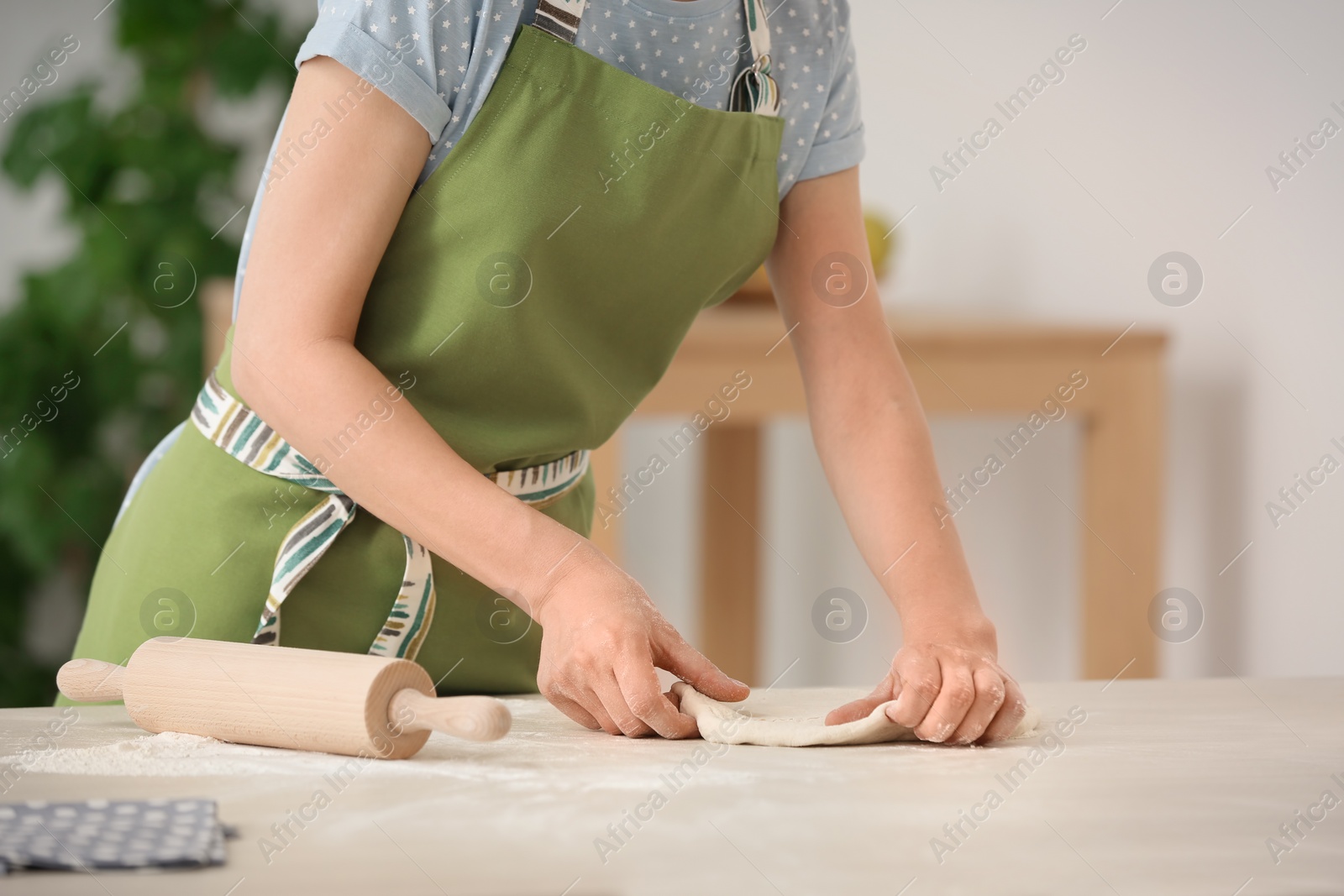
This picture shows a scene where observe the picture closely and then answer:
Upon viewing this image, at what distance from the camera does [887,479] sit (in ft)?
2.60

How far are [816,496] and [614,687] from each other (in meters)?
1.72

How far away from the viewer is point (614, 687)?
59 centimetres

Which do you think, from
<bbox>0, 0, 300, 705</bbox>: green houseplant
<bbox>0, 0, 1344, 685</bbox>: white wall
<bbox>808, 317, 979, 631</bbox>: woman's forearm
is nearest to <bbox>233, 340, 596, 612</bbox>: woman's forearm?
<bbox>808, 317, 979, 631</bbox>: woman's forearm

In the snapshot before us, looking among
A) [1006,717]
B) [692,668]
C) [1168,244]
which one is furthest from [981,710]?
[1168,244]

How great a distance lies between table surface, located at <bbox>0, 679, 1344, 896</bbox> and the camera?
0.39 m

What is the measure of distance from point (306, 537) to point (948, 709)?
0.39 meters

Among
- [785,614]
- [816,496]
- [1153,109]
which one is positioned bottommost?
[785,614]

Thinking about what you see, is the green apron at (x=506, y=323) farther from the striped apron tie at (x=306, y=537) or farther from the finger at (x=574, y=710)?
the finger at (x=574, y=710)

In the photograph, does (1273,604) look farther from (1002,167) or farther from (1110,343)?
(1002,167)

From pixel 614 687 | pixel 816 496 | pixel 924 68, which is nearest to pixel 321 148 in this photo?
pixel 614 687

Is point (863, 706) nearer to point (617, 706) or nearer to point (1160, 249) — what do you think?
point (617, 706)

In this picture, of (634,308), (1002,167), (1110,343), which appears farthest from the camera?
(1002,167)

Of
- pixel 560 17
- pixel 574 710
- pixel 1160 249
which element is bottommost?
pixel 574 710

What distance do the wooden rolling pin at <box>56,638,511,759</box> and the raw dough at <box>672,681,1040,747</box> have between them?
0.11 meters
